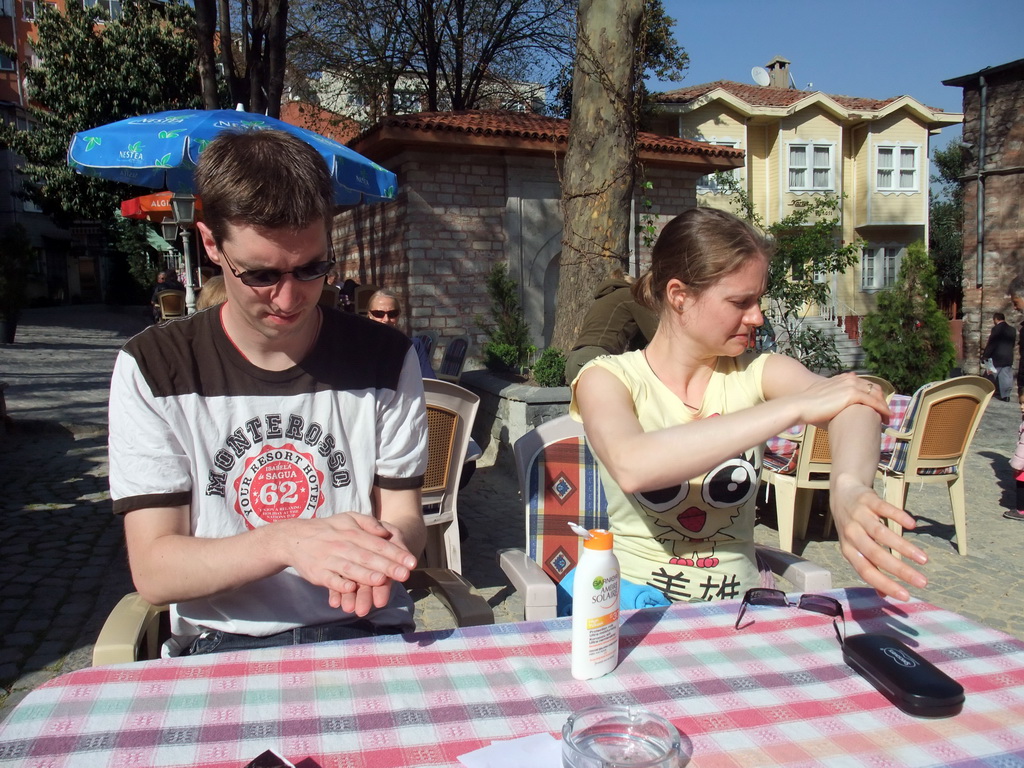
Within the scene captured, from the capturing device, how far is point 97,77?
2145cm

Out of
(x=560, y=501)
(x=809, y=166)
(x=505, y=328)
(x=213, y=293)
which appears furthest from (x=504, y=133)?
(x=809, y=166)

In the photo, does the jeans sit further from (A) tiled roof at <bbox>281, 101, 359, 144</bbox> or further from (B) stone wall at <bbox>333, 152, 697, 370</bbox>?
(A) tiled roof at <bbox>281, 101, 359, 144</bbox>

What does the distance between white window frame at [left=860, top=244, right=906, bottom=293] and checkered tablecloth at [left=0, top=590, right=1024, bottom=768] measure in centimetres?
2984

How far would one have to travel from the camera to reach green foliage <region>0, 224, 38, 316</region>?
49.5 ft

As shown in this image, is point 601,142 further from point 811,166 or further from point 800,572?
point 811,166

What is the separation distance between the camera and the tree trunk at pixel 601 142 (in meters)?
6.21

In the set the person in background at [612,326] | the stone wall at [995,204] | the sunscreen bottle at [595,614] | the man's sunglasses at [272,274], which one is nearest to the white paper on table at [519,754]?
the sunscreen bottle at [595,614]

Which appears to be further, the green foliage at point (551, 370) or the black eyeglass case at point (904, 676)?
the green foliage at point (551, 370)

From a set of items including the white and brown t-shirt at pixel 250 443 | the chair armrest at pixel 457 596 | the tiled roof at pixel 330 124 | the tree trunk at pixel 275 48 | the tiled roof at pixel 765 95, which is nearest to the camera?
the white and brown t-shirt at pixel 250 443

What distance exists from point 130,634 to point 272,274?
0.81 metres

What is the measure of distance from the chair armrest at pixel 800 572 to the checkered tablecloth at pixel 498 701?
0.43m

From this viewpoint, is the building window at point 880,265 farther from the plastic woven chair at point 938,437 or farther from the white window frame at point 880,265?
the plastic woven chair at point 938,437

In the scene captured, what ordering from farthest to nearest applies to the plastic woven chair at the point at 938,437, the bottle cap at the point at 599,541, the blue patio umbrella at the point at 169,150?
1. the blue patio umbrella at the point at 169,150
2. the plastic woven chair at the point at 938,437
3. the bottle cap at the point at 599,541

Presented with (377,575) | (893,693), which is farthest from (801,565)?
(377,575)
